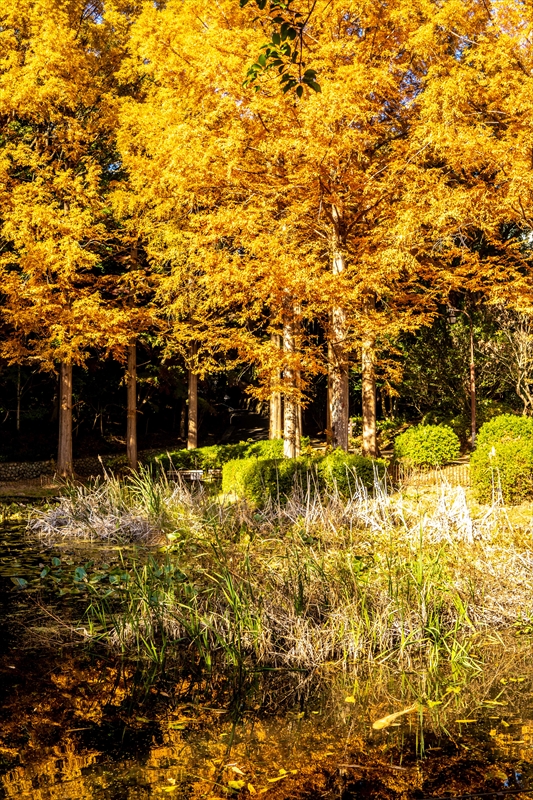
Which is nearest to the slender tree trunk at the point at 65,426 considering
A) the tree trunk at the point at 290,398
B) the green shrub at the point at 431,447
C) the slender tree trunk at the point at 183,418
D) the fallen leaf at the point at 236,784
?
the tree trunk at the point at 290,398

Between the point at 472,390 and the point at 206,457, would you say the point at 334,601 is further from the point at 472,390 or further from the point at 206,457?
the point at 472,390

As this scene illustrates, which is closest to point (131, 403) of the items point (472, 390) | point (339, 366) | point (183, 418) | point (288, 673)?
point (183, 418)

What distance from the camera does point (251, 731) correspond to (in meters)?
3.97

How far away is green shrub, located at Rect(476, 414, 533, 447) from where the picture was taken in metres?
12.8

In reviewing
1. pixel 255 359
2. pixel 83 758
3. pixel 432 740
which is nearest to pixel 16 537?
pixel 255 359

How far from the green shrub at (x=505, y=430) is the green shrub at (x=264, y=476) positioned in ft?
10.8

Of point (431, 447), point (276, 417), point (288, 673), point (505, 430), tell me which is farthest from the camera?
point (276, 417)

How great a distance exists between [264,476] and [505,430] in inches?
176

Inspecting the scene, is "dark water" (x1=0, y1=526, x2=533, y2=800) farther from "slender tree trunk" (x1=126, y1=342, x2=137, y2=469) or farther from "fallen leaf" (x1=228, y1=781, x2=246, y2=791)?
"slender tree trunk" (x1=126, y1=342, x2=137, y2=469)

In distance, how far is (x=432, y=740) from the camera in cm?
383

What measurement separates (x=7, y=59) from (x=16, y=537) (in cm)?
1123

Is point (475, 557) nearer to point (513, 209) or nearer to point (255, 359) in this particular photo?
point (255, 359)

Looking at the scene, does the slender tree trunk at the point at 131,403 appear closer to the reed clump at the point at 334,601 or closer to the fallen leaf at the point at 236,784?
the reed clump at the point at 334,601

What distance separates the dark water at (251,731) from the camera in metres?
3.36
